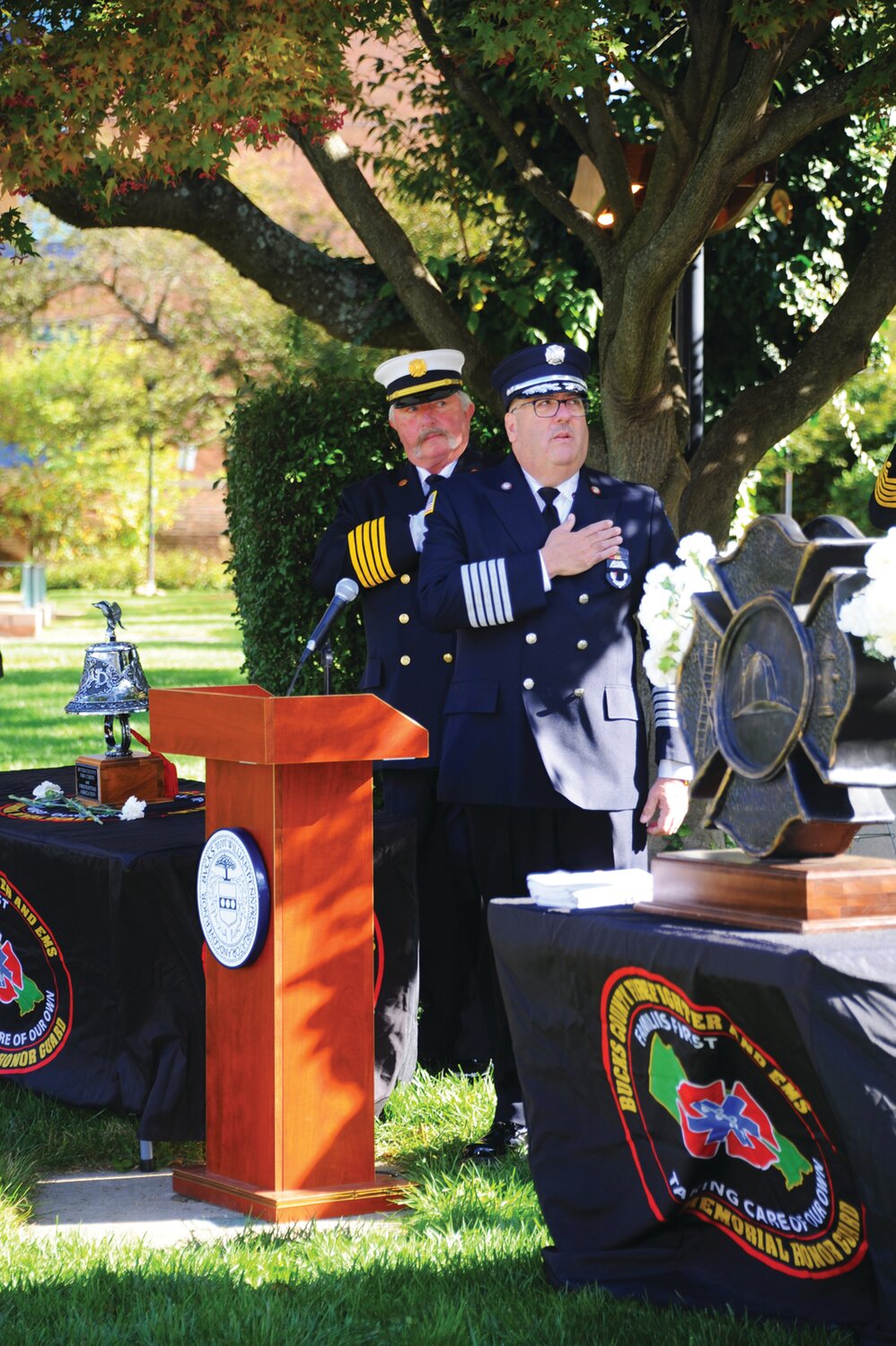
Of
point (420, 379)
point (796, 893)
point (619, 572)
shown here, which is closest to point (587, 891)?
point (796, 893)

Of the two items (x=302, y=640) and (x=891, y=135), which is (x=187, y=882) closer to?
(x=302, y=640)

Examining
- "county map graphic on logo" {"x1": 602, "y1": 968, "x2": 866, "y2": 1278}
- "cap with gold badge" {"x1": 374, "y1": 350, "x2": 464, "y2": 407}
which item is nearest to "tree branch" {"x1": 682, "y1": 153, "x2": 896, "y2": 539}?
"cap with gold badge" {"x1": 374, "y1": 350, "x2": 464, "y2": 407}

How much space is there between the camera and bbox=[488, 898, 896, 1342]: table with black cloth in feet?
7.60

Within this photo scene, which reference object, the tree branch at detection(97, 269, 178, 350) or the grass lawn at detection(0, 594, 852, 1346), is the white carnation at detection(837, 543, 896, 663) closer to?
the grass lawn at detection(0, 594, 852, 1346)

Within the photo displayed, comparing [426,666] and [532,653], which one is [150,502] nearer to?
[426,666]

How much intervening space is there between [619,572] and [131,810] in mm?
1513

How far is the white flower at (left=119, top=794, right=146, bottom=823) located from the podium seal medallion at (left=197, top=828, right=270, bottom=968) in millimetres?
735

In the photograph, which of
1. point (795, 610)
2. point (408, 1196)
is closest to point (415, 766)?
point (408, 1196)

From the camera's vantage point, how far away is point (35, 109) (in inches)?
211

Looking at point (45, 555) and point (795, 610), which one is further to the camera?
point (45, 555)

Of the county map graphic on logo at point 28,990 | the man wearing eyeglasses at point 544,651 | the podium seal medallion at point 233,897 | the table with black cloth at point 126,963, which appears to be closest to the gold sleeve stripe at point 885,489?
the man wearing eyeglasses at point 544,651

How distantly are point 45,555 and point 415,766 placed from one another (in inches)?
1396

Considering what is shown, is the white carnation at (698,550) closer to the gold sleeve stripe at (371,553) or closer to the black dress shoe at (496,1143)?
the black dress shoe at (496,1143)

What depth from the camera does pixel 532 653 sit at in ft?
12.9
